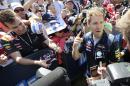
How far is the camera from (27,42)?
12.6 ft

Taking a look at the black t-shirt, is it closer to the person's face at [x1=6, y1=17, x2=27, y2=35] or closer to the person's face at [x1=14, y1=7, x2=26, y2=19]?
the person's face at [x1=6, y1=17, x2=27, y2=35]

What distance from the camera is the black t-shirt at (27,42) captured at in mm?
3758

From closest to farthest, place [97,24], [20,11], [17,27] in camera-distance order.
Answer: [97,24] < [17,27] < [20,11]

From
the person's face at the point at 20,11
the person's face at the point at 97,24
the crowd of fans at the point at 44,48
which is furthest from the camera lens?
the person's face at the point at 20,11

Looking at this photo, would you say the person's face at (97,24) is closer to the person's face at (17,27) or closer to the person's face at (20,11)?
the person's face at (17,27)

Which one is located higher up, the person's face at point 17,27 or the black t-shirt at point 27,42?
the person's face at point 17,27

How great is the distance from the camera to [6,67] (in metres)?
3.36

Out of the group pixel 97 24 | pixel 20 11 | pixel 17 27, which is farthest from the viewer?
pixel 20 11

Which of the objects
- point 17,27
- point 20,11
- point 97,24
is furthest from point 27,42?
point 20,11

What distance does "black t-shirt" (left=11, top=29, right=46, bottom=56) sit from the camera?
3758 millimetres

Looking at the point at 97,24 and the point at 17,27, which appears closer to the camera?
the point at 97,24

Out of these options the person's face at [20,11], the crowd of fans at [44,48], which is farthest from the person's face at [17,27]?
the person's face at [20,11]

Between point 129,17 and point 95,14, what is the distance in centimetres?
167

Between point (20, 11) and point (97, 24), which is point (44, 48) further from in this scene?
point (20, 11)
